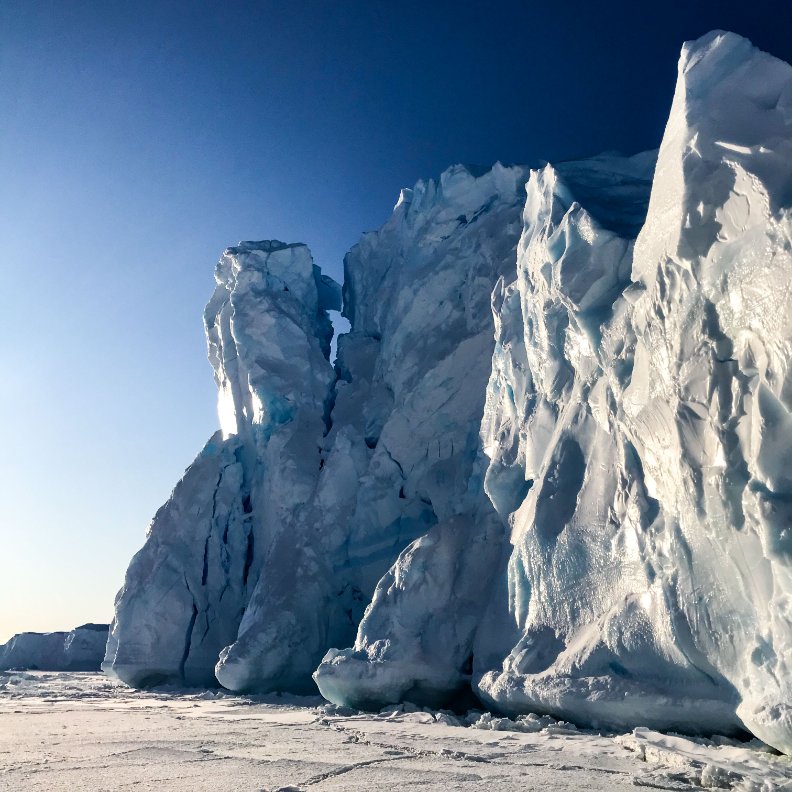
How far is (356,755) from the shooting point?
6398mm

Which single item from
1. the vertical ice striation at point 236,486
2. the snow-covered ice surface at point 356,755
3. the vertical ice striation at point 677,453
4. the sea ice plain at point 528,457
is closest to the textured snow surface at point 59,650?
the vertical ice striation at point 236,486

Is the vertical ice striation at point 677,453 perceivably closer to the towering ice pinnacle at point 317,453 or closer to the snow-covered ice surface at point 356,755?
the snow-covered ice surface at point 356,755

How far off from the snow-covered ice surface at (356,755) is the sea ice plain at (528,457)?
1.94 ft

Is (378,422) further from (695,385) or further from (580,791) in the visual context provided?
(580,791)

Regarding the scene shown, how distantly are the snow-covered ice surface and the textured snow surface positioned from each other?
21119mm

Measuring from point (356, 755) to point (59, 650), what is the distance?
28.2m

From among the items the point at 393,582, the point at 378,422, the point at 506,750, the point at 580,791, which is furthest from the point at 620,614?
the point at 378,422

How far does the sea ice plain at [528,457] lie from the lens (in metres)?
6.43

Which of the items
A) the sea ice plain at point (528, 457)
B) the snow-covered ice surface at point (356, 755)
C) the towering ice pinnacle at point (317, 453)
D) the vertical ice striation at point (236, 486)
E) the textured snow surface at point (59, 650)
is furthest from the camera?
the textured snow surface at point (59, 650)

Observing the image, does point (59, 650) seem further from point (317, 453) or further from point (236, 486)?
point (317, 453)

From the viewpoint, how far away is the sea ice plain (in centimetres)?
643

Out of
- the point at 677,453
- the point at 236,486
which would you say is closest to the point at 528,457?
the point at 677,453

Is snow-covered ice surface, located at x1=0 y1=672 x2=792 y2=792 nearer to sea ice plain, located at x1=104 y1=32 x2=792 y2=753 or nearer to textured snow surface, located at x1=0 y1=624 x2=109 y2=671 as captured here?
sea ice plain, located at x1=104 y1=32 x2=792 y2=753

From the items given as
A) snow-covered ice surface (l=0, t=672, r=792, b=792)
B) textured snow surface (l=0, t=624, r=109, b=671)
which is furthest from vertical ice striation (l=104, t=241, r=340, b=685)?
textured snow surface (l=0, t=624, r=109, b=671)
